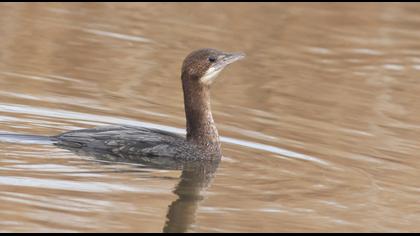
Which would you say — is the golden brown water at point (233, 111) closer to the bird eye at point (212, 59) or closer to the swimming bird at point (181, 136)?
the swimming bird at point (181, 136)

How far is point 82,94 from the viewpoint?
13.6 m

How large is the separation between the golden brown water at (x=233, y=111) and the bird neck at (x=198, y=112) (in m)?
0.37

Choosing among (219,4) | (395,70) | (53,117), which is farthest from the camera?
(219,4)

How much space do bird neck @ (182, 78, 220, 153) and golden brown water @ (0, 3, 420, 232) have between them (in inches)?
14.5

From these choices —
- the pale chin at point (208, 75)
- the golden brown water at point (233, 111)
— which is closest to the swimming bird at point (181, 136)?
the pale chin at point (208, 75)

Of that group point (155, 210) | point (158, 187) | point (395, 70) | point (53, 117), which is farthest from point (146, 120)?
→ point (395, 70)

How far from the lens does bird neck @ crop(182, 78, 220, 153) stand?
1163 cm

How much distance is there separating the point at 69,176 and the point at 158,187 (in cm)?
74

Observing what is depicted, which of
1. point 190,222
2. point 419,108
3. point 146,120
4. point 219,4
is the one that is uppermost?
point 219,4

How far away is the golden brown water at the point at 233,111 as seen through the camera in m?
9.29

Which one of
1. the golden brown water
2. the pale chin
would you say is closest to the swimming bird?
the pale chin

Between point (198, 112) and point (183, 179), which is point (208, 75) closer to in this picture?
point (198, 112)

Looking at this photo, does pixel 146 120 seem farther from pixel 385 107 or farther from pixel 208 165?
pixel 385 107

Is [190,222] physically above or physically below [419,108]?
below
